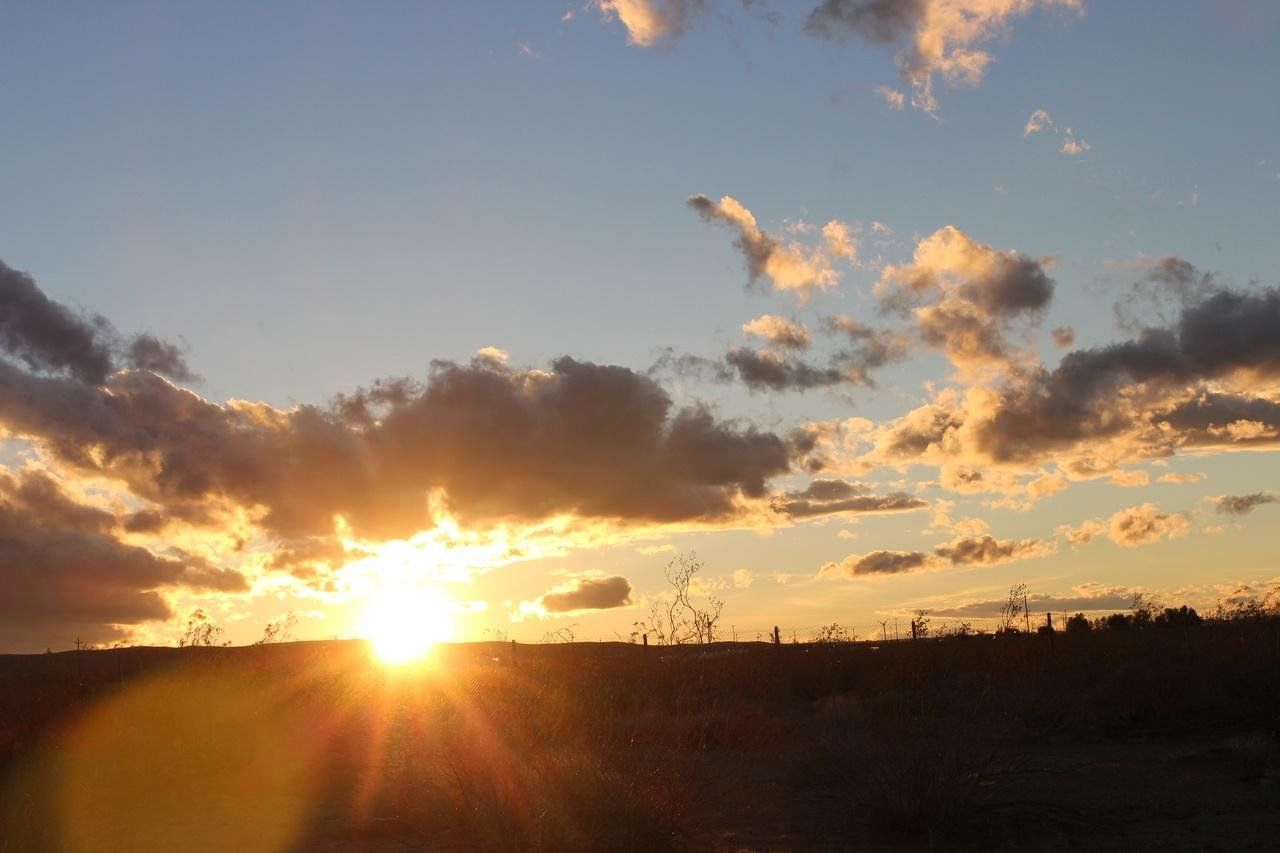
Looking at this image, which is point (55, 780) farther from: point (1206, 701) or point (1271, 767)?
point (1206, 701)

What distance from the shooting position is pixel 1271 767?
14.3m

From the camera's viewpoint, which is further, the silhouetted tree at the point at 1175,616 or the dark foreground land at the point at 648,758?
the silhouetted tree at the point at 1175,616

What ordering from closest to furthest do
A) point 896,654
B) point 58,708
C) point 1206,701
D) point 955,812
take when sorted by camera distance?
point 955,812 → point 58,708 → point 1206,701 → point 896,654

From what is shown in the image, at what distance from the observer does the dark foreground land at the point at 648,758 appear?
11.6 metres

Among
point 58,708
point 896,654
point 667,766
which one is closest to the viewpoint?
point 667,766

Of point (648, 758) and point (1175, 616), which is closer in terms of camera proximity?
point (648, 758)

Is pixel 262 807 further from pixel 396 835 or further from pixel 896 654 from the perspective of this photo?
pixel 896 654

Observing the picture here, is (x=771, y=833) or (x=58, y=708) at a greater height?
(x=58, y=708)

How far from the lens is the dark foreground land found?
456 inches

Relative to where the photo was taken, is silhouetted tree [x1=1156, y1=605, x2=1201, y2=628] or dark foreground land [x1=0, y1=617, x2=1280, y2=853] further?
silhouetted tree [x1=1156, y1=605, x2=1201, y2=628]

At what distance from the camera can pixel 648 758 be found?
12062 millimetres

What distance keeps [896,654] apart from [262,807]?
17.0m

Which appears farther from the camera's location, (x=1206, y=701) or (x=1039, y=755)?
(x=1206, y=701)

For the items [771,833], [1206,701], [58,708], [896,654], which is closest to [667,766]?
[771,833]
